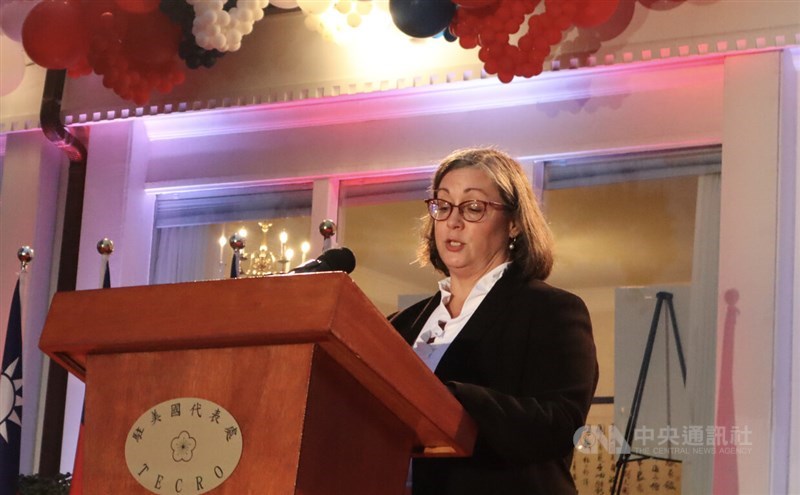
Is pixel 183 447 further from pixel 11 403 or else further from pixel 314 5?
pixel 11 403

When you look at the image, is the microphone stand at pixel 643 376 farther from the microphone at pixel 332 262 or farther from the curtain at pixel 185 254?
the microphone at pixel 332 262

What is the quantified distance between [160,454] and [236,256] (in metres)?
2.37

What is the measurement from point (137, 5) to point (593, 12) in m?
1.66

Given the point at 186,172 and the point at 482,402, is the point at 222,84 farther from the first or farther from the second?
the point at 482,402

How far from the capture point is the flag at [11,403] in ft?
13.7

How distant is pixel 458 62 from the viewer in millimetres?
4242

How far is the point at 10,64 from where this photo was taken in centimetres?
473

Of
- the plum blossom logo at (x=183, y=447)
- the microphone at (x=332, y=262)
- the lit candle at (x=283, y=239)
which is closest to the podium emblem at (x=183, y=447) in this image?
the plum blossom logo at (x=183, y=447)

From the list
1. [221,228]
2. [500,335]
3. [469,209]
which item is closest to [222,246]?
[221,228]

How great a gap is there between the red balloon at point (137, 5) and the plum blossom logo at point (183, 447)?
297 cm

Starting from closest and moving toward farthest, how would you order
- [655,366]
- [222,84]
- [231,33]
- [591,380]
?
1. [591,380]
2. [655,366]
3. [231,33]
4. [222,84]

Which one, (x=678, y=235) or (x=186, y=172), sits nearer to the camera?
(x=678, y=235)

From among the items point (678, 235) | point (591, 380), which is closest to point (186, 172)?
point (678, 235)

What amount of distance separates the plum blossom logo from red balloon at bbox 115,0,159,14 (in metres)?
2.97
